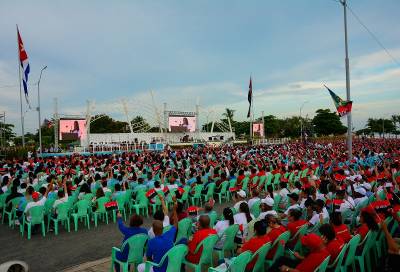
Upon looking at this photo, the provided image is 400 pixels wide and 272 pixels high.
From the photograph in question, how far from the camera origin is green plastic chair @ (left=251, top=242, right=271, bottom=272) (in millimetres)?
4426

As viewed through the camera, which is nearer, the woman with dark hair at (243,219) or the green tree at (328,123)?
the woman with dark hair at (243,219)

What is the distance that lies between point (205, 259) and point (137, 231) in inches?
45.5

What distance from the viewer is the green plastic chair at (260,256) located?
14.5ft

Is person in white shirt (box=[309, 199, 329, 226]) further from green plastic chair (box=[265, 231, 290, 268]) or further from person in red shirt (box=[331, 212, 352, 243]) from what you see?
green plastic chair (box=[265, 231, 290, 268])

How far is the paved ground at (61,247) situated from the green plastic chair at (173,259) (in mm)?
1985

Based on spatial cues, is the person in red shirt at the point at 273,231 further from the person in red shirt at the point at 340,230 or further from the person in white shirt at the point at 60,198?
the person in white shirt at the point at 60,198

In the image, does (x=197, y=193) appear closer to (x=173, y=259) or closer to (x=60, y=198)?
(x=60, y=198)

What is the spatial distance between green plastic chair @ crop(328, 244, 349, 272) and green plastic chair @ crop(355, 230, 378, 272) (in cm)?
74

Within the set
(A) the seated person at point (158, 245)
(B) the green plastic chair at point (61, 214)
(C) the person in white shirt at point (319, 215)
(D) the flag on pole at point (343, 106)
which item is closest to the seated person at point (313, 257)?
(A) the seated person at point (158, 245)

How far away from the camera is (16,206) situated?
916cm

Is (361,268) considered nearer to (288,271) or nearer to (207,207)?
(288,271)

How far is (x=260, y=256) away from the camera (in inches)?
177

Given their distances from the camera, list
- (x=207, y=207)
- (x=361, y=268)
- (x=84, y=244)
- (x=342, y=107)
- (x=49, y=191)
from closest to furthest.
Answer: (x=361, y=268) < (x=207, y=207) < (x=84, y=244) < (x=49, y=191) < (x=342, y=107)

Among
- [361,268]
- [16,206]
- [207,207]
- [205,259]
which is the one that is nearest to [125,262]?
[205,259]
